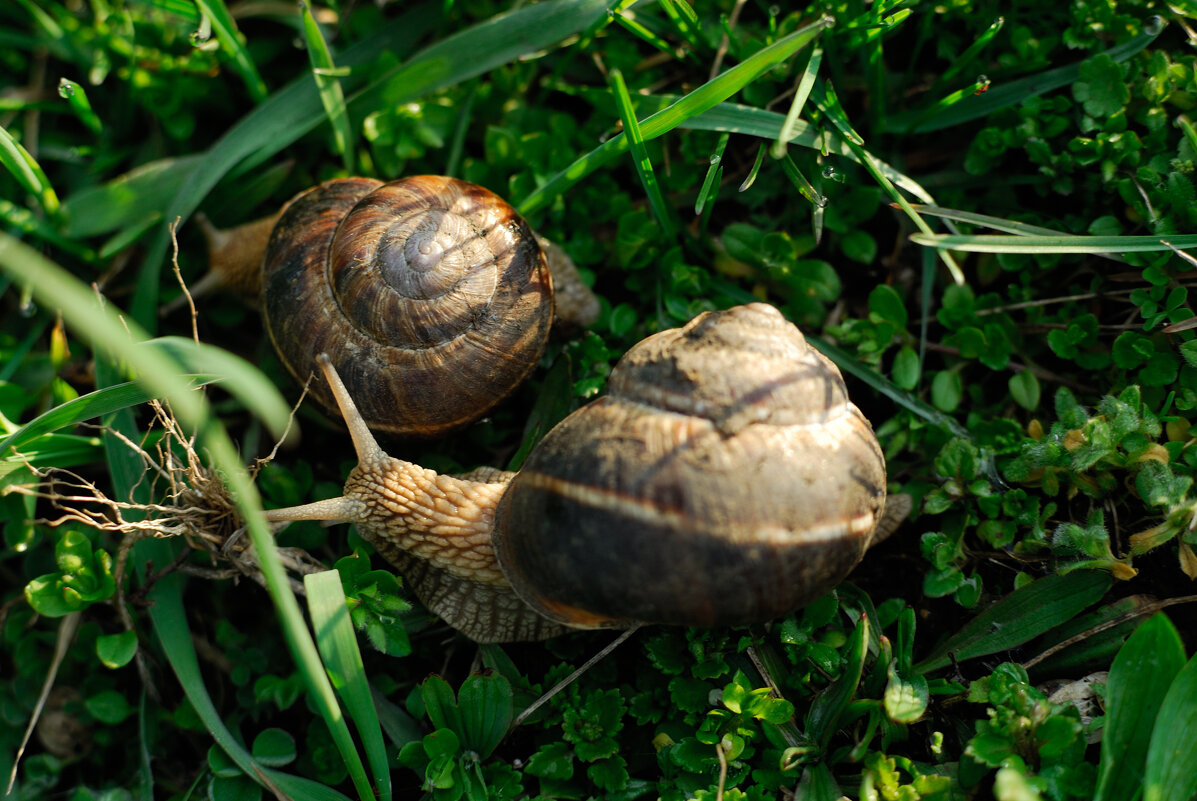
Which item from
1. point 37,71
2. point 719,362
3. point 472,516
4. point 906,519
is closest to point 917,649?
point 906,519

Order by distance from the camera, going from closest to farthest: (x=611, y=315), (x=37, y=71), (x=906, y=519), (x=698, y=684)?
(x=698, y=684) < (x=906, y=519) < (x=611, y=315) < (x=37, y=71)

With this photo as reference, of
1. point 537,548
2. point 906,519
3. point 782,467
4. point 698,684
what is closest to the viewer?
point 782,467

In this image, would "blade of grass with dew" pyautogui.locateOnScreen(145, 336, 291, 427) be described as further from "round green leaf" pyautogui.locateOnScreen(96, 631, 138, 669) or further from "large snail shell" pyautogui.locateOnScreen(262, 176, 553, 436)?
"round green leaf" pyautogui.locateOnScreen(96, 631, 138, 669)

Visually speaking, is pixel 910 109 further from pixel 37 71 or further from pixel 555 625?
pixel 37 71

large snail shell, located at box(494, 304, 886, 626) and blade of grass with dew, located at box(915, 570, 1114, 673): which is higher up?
large snail shell, located at box(494, 304, 886, 626)

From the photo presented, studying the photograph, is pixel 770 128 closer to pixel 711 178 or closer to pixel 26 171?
pixel 711 178

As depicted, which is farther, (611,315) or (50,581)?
(611,315)

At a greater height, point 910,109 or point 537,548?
point 910,109

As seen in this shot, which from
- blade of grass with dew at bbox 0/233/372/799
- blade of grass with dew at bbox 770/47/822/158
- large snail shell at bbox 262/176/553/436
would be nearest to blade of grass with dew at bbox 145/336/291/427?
blade of grass with dew at bbox 0/233/372/799

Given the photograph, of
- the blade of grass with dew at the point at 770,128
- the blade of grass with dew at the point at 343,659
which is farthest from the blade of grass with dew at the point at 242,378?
the blade of grass with dew at the point at 770,128
